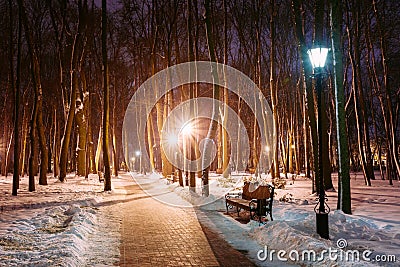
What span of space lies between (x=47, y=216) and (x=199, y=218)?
14.9ft

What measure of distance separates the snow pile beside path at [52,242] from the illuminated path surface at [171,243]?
20.2 inches

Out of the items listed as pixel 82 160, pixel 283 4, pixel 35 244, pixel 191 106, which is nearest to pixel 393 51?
pixel 283 4

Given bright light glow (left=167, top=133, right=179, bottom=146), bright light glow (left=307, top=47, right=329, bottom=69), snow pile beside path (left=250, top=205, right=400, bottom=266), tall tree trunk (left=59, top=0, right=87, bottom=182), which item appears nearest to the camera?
snow pile beside path (left=250, top=205, right=400, bottom=266)

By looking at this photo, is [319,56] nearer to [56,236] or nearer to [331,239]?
[331,239]

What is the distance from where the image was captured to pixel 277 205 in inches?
559

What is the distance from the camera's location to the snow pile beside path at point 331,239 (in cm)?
651

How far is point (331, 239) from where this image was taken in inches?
339

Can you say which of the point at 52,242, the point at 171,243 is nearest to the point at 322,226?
the point at 171,243

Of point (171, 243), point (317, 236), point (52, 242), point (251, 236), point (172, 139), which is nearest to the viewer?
point (52, 242)
